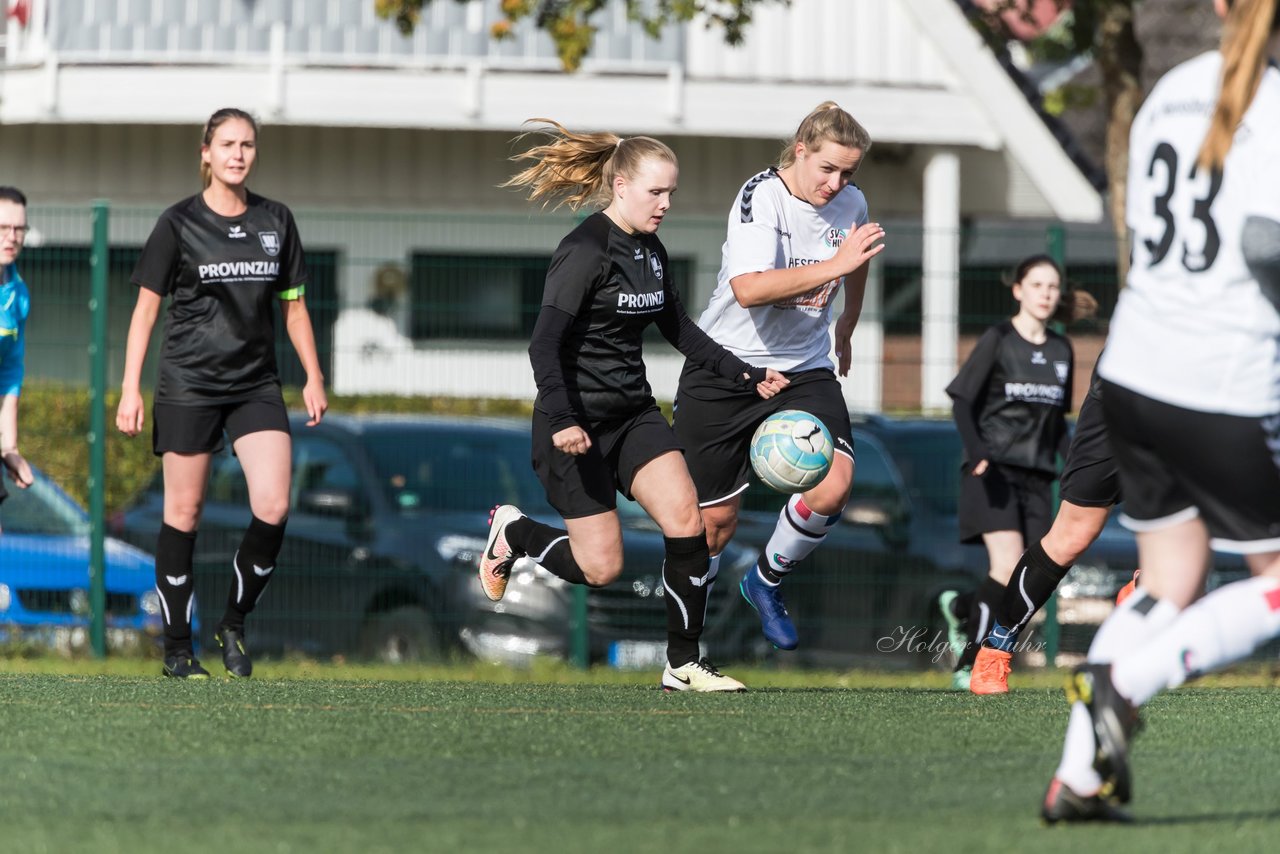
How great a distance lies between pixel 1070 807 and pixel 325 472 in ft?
24.8

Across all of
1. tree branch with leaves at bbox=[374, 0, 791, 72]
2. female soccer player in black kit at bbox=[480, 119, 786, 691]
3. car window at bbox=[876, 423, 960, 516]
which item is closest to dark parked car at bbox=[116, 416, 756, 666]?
car window at bbox=[876, 423, 960, 516]

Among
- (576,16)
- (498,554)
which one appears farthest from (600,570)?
(576,16)

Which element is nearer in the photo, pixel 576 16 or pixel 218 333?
pixel 218 333

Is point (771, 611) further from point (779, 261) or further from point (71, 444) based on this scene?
point (71, 444)

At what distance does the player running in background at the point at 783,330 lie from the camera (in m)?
7.38

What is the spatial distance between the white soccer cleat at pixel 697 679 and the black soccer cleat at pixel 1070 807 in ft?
9.90

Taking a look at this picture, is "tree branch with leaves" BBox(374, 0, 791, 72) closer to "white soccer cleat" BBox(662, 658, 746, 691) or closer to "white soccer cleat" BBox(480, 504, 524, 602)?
"white soccer cleat" BBox(480, 504, 524, 602)

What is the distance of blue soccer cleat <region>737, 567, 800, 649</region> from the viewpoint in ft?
26.5

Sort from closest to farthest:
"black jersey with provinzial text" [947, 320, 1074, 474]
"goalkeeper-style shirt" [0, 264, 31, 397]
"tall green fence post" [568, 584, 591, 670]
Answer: "goalkeeper-style shirt" [0, 264, 31, 397] < "black jersey with provinzial text" [947, 320, 1074, 474] < "tall green fence post" [568, 584, 591, 670]

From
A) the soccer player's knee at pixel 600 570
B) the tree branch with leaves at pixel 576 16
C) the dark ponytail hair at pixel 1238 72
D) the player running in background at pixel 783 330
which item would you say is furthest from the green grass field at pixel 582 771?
the tree branch with leaves at pixel 576 16

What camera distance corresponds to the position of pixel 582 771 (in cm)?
535

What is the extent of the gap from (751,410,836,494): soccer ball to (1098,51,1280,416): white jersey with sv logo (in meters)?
3.06

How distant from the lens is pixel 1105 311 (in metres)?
12.2

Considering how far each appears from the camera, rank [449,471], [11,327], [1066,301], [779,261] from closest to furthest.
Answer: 1. [779,261]
2. [11,327]
3. [1066,301]
4. [449,471]
